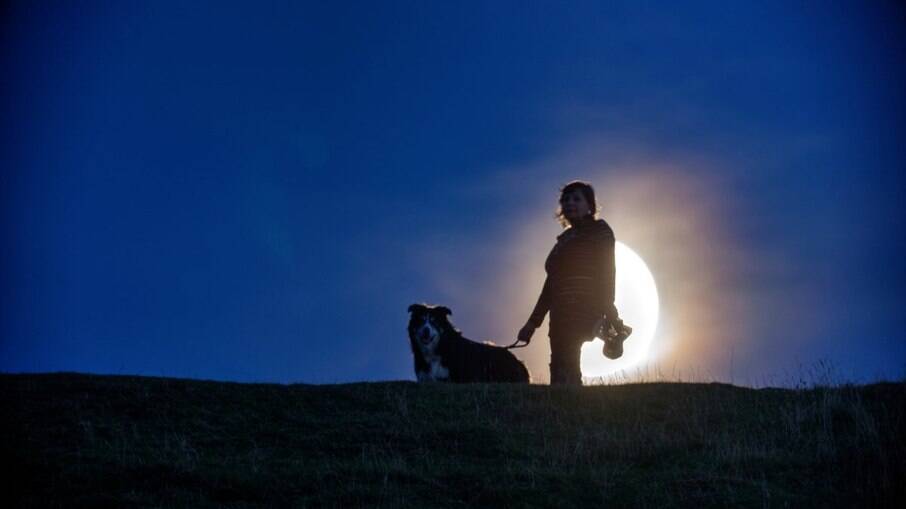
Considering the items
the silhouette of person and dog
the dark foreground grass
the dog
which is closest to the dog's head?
the dog

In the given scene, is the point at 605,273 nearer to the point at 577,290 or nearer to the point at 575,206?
the point at 577,290

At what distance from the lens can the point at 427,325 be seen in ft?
56.4

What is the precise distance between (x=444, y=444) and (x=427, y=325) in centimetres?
535

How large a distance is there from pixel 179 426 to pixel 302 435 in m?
1.67

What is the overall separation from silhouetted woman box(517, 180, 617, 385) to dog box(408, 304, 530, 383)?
13.2 feet

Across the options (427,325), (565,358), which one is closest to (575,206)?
(565,358)

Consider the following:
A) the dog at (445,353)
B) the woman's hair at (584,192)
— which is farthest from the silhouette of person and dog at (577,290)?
the dog at (445,353)

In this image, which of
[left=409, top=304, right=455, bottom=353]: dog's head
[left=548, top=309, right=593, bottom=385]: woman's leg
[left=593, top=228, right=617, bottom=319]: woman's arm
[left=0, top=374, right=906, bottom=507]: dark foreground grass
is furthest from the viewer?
Answer: [left=409, top=304, right=455, bottom=353]: dog's head

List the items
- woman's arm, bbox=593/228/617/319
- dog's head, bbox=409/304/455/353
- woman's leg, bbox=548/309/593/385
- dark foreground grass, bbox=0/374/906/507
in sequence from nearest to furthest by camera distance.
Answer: dark foreground grass, bbox=0/374/906/507
woman's leg, bbox=548/309/593/385
woman's arm, bbox=593/228/617/319
dog's head, bbox=409/304/455/353

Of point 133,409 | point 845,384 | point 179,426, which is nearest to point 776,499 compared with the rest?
point 845,384

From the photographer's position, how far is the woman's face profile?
43.7 feet

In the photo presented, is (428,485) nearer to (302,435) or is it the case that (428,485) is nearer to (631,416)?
(302,435)

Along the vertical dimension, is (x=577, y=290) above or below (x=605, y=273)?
below

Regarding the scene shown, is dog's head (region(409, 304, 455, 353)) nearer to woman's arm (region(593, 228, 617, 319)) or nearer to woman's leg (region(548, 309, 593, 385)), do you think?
woman's leg (region(548, 309, 593, 385))
